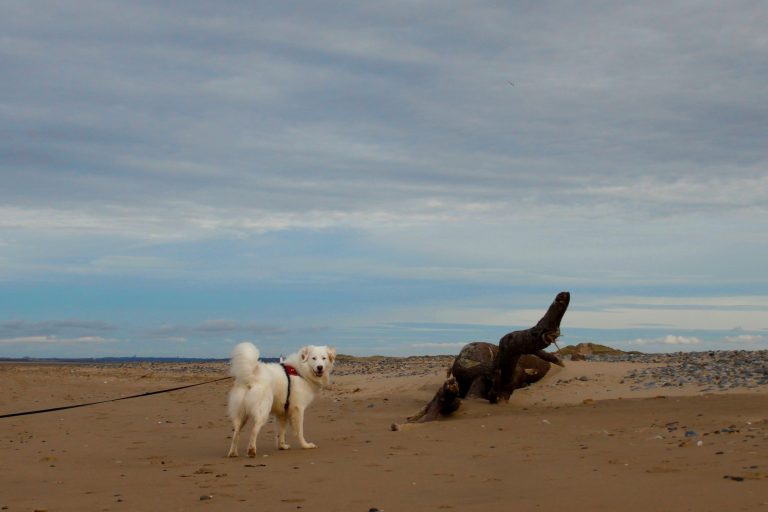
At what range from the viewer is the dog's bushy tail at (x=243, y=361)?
12.4m

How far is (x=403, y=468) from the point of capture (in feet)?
33.8

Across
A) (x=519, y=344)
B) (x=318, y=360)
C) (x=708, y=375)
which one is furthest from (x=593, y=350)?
(x=318, y=360)

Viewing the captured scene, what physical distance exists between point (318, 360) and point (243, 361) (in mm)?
1707

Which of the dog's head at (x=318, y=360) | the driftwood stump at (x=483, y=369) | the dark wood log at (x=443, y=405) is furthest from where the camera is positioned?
the driftwood stump at (x=483, y=369)

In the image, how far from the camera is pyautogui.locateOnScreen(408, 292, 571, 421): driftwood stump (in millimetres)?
15180

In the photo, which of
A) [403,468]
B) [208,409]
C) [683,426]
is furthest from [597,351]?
[403,468]

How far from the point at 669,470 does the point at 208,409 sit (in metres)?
15.1

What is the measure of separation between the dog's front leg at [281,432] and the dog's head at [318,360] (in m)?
0.87

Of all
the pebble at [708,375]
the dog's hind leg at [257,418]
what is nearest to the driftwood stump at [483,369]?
the pebble at [708,375]

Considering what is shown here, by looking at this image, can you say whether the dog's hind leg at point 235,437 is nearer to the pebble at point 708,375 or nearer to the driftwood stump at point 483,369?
the driftwood stump at point 483,369

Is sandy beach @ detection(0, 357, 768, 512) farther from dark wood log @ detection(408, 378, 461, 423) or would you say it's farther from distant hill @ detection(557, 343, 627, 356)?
distant hill @ detection(557, 343, 627, 356)

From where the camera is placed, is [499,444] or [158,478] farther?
[499,444]

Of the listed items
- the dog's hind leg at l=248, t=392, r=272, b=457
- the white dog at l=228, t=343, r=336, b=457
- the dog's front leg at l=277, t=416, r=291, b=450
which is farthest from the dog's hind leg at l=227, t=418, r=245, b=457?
the dog's front leg at l=277, t=416, r=291, b=450

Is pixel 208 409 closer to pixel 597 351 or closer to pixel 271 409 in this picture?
pixel 271 409
